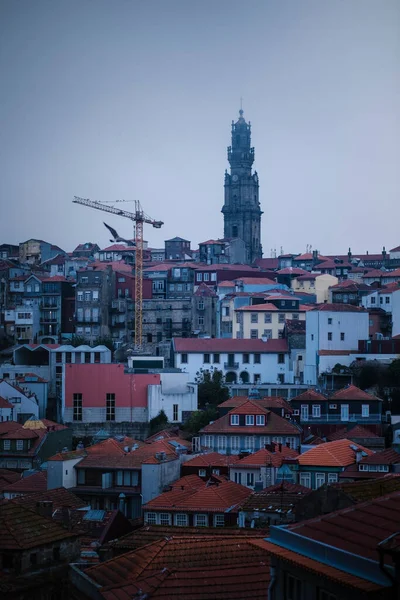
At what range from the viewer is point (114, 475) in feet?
61.5

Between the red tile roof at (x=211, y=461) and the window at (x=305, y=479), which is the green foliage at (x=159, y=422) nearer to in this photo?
the red tile roof at (x=211, y=461)

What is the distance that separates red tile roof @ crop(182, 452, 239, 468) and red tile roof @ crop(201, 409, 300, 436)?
5.44 ft

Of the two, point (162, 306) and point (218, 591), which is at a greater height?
point (162, 306)

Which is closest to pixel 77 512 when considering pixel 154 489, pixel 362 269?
pixel 154 489

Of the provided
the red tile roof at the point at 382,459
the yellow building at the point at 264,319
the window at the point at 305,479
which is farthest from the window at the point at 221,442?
the yellow building at the point at 264,319

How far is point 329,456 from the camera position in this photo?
17.9m

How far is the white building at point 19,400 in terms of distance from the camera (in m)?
28.0

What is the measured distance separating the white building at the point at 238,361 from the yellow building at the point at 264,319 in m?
3.35

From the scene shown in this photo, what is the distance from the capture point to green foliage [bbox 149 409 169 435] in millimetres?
26797

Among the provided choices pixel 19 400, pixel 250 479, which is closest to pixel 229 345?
pixel 19 400

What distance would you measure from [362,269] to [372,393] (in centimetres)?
1950

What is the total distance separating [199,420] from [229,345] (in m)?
5.70

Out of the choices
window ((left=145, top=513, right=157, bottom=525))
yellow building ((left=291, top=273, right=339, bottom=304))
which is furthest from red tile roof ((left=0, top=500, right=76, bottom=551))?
yellow building ((left=291, top=273, right=339, bottom=304))

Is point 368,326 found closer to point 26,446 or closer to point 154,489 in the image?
point 26,446
